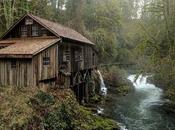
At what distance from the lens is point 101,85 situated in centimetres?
3722

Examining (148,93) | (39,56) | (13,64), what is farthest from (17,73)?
(148,93)

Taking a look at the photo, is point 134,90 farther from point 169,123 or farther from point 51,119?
point 51,119

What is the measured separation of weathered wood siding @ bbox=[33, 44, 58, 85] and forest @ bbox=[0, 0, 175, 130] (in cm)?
920

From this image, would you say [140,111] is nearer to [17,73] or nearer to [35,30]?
[35,30]

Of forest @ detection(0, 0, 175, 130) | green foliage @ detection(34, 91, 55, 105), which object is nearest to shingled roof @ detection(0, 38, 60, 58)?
green foliage @ detection(34, 91, 55, 105)

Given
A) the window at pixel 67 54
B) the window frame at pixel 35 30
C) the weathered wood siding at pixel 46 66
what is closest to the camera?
the weathered wood siding at pixel 46 66

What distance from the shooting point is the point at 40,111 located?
53.1 feet

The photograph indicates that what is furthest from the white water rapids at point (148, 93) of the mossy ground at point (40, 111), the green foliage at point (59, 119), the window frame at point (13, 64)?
the window frame at point (13, 64)

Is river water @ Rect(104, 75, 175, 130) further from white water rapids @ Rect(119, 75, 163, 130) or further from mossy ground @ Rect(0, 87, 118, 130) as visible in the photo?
mossy ground @ Rect(0, 87, 118, 130)

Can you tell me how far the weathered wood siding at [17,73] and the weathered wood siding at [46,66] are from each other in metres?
0.43

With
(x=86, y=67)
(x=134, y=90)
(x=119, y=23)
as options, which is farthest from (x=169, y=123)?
(x=119, y=23)

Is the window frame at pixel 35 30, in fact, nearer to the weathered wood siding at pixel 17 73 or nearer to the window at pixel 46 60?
the window at pixel 46 60

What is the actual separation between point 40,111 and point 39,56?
440 centimetres

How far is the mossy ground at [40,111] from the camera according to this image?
1480 cm
